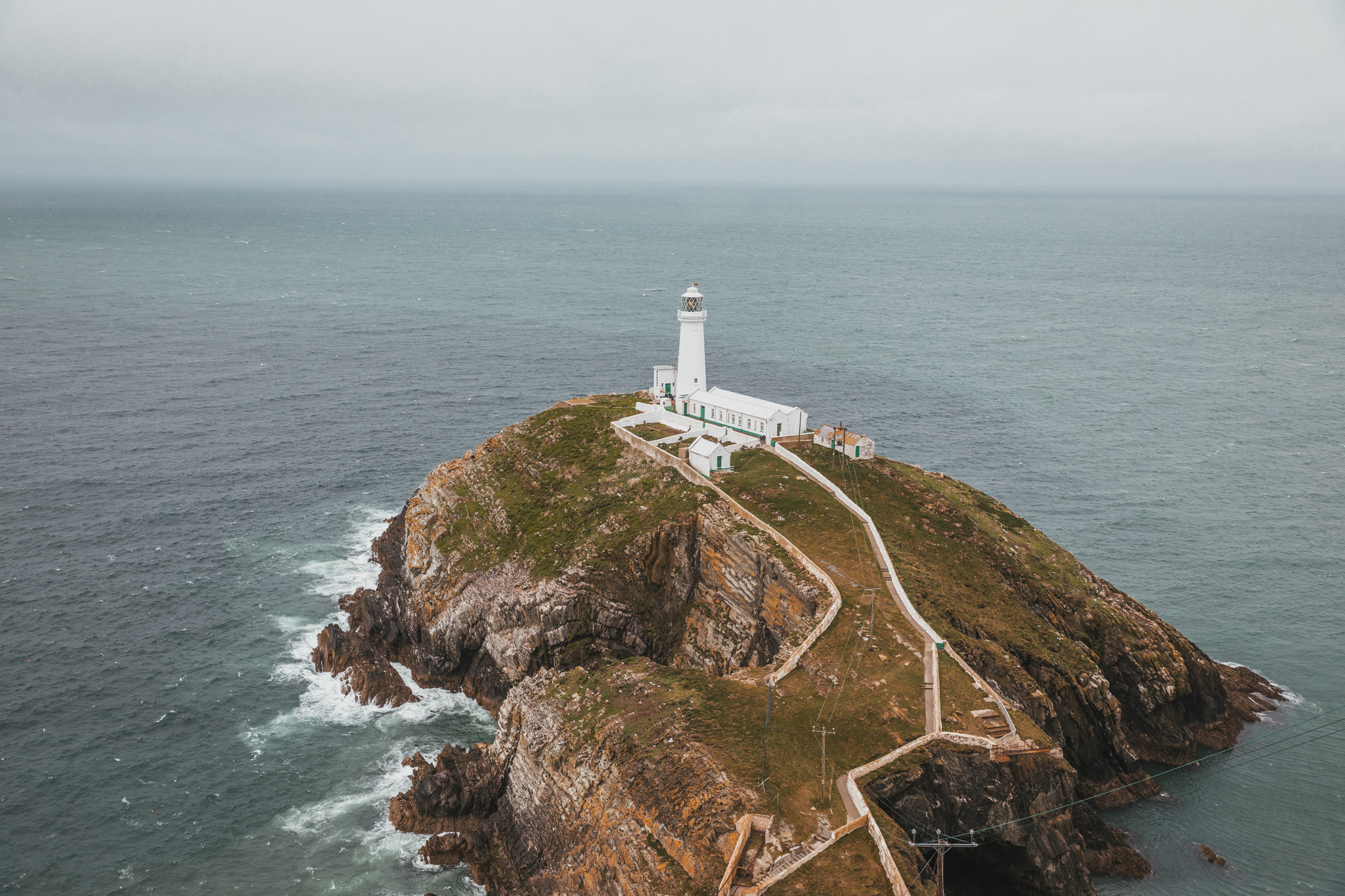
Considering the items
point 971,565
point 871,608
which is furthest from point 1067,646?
point 871,608

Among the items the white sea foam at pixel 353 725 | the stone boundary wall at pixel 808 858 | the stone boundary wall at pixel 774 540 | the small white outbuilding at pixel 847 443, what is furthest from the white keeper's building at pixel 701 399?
the stone boundary wall at pixel 808 858

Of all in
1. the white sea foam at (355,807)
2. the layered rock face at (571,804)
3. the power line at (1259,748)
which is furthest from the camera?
the power line at (1259,748)

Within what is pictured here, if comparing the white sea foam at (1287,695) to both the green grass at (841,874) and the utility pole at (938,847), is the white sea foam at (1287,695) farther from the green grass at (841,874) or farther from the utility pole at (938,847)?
the green grass at (841,874)

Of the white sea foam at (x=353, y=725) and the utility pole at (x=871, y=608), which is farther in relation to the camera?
the white sea foam at (x=353, y=725)

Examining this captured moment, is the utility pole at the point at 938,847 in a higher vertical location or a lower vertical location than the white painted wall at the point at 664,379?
lower

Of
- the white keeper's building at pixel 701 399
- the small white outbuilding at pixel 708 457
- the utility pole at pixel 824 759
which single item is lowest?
the utility pole at pixel 824 759

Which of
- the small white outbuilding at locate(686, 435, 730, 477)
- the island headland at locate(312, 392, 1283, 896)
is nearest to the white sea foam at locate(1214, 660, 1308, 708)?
the island headland at locate(312, 392, 1283, 896)
